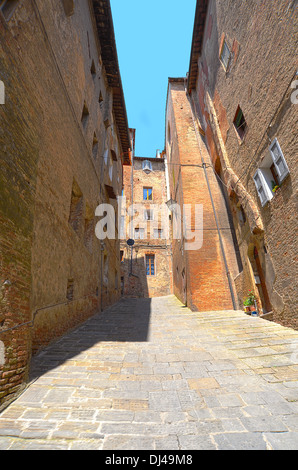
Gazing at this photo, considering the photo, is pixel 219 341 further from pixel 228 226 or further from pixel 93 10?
pixel 93 10

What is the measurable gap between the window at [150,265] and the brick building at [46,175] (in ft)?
34.0

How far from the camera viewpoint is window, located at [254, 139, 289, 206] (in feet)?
19.1

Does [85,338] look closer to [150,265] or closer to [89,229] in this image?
[89,229]

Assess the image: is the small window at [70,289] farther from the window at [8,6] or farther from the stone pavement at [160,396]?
the window at [8,6]

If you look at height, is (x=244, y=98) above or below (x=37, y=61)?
above

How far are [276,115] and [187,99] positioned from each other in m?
12.0

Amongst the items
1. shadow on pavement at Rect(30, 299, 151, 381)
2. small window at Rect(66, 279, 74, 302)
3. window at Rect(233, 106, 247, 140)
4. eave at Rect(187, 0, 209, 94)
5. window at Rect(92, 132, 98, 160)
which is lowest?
shadow on pavement at Rect(30, 299, 151, 381)

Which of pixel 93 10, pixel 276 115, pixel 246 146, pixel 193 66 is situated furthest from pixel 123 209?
pixel 276 115

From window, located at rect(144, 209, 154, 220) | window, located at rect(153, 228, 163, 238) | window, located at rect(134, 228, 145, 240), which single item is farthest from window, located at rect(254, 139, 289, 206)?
window, located at rect(144, 209, 154, 220)

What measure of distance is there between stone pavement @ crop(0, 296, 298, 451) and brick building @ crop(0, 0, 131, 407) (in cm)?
55

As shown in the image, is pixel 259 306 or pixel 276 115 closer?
pixel 276 115

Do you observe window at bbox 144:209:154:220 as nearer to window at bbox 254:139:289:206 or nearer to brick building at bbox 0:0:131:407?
brick building at bbox 0:0:131:407

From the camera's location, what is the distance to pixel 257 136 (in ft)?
22.8

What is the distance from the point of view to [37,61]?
4629 millimetres
